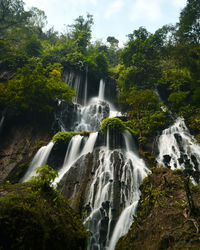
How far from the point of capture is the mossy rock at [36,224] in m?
2.39

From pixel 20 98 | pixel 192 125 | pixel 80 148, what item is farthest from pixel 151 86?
pixel 20 98

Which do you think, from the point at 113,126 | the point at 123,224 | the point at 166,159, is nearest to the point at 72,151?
the point at 113,126

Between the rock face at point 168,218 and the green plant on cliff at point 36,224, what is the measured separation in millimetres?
1666

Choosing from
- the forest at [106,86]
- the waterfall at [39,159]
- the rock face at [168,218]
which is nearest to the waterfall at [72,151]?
the forest at [106,86]

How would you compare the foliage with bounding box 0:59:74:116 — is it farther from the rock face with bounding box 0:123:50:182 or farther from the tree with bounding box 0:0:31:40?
the tree with bounding box 0:0:31:40

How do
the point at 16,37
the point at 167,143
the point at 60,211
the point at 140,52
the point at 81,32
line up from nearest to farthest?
the point at 60,211 → the point at 167,143 → the point at 140,52 → the point at 16,37 → the point at 81,32

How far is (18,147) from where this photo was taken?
1469 centimetres

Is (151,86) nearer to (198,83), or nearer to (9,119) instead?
(198,83)

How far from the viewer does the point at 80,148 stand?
40.5ft

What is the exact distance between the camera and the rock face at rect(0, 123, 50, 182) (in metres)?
12.6

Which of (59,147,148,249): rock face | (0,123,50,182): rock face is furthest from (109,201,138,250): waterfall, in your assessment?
(0,123,50,182): rock face

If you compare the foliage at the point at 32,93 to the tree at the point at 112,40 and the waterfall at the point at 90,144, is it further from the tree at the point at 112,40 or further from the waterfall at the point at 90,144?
the tree at the point at 112,40

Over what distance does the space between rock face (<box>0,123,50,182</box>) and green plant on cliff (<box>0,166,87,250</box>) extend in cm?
1016

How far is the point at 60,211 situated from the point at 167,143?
32.9 ft
